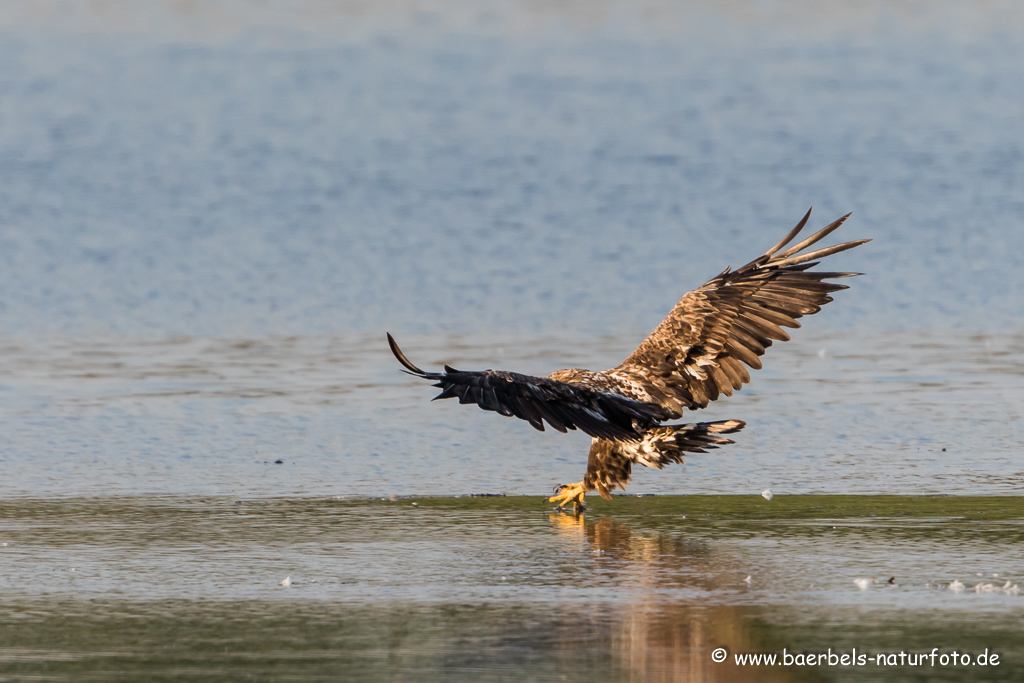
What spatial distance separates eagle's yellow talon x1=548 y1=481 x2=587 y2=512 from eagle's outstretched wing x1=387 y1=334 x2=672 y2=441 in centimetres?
48

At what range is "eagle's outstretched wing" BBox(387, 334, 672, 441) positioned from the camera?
21.9 ft

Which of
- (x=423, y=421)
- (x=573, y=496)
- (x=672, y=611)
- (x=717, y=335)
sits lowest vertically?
(x=672, y=611)

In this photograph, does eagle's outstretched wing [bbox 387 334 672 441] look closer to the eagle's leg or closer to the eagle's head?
the eagle's head

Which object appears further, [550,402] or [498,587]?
[550,402]

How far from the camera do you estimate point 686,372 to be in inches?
318

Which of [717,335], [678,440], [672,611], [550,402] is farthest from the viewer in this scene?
[717,335]

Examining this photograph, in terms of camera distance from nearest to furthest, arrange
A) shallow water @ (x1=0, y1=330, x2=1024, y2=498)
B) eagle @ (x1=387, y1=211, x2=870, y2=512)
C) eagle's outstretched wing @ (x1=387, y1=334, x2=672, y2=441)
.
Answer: eagle's outstretched wing @ (x1=387, y1=334, x2=672, y2=441)
eagle @ (x1=387, y1=211, x2=870, y2=512)
shallow water @ (x1=0, y1=330, x2=1024, y2=498)

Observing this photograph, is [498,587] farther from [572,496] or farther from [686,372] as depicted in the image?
[686,372]

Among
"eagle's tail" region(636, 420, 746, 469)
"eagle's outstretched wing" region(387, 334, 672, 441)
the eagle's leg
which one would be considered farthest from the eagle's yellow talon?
"eagle's outstretched wing" region(387, 334, 672, 441)

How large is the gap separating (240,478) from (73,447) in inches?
51.1

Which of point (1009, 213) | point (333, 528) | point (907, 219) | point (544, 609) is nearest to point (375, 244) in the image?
point (907, 219)

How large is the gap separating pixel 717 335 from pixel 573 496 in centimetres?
118

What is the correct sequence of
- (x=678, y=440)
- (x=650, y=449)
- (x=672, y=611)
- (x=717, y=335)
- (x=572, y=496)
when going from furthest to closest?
(x=717, y=335) < (x=572, y=496) < (x=650, y=449) < (x=678, y=440) < (x=672, y=611)

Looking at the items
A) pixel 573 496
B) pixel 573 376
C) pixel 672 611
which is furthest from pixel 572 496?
pixel 672 611
